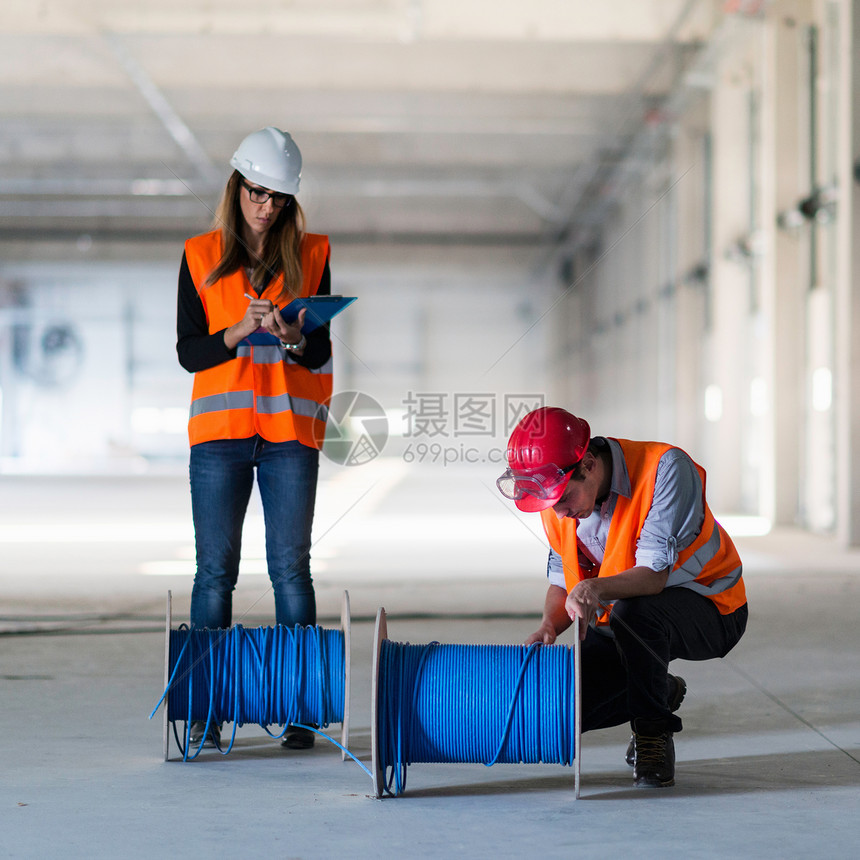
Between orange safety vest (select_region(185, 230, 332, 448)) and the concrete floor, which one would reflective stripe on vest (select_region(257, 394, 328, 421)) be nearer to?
orange safety vest (select_region(185, 230, 332, 448))

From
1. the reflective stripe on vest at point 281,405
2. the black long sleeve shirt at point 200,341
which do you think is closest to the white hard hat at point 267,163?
the black long sleeve shirt at point 200,341

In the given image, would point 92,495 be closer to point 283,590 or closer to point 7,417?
point 7,417

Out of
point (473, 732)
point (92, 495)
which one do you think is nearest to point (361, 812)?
point (473, 732)

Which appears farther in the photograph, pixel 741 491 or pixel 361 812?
pixel 741 491

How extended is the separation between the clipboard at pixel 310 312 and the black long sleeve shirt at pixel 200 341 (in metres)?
0.06

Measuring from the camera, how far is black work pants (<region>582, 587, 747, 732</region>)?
105 inches

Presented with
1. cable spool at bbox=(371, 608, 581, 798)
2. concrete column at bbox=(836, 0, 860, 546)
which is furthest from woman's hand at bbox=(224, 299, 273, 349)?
concrete column at bbox=(836, 0, 860, 546)

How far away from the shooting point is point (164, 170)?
2012 centimetres

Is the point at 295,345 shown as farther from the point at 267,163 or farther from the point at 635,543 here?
the point at 635,543

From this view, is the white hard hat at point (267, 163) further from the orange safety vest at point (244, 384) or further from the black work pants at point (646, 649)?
the black work pants at point (646, 649)

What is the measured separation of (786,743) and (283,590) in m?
1.48

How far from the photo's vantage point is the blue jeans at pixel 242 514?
306 centimetres

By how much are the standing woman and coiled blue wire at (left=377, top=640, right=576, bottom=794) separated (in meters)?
0.54

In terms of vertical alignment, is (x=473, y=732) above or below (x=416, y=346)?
below
